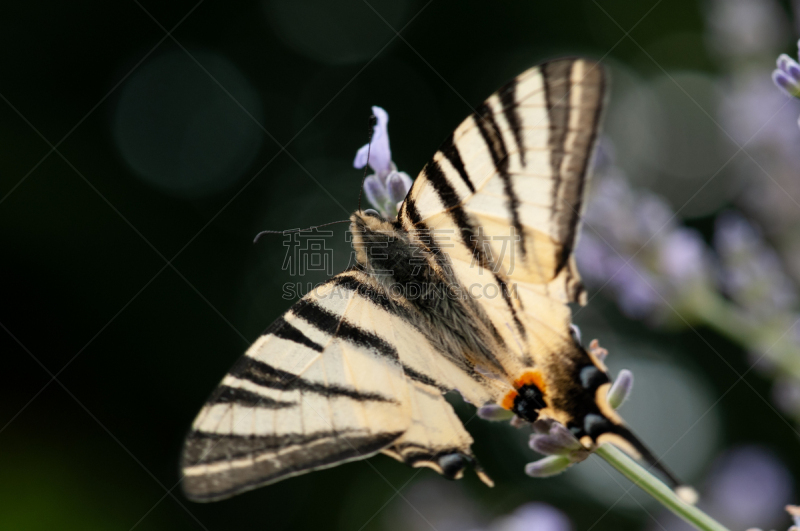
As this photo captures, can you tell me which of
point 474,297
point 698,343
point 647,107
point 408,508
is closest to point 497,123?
point 474,297

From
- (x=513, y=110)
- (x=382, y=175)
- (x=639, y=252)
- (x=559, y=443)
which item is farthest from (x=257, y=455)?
(x=639, y=252)

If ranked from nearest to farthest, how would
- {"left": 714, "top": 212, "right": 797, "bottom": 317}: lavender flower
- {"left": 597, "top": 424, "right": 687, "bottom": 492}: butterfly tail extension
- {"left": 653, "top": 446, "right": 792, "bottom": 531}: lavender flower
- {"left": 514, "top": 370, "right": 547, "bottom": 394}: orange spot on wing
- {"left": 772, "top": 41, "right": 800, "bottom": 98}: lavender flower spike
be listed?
{"left": 597, "top": 424, "right": 687, "bottom": 492}: butterfly tail extension
{"left": 772, "top": 41, "right": 800, "bottom": 98}: lavender flower spike
{"left": 514, "top": 370, "right": 547, "bottom": 394}: orange spot on wing
{"left": 714, "top": 212, "right": 797, "bottom": 317}: lavender flower
{"left": 653, "top": 446, "right": 792, "bottom": 531}: lavender flower

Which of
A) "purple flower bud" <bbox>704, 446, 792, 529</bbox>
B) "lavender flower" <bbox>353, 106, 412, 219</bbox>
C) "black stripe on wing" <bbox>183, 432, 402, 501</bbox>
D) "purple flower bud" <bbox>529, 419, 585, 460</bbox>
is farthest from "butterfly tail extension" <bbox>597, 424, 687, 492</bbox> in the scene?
"purple flower bud" <bbox>704, 446, 792, 529</bbox>

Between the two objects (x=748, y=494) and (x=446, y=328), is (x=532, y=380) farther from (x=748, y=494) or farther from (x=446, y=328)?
(x=748, y=494)

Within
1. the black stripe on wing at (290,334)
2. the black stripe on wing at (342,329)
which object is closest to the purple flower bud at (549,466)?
the black stripe on wing at (342,329)

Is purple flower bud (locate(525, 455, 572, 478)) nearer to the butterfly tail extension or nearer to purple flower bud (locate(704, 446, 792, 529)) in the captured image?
the butterfly tail extension
